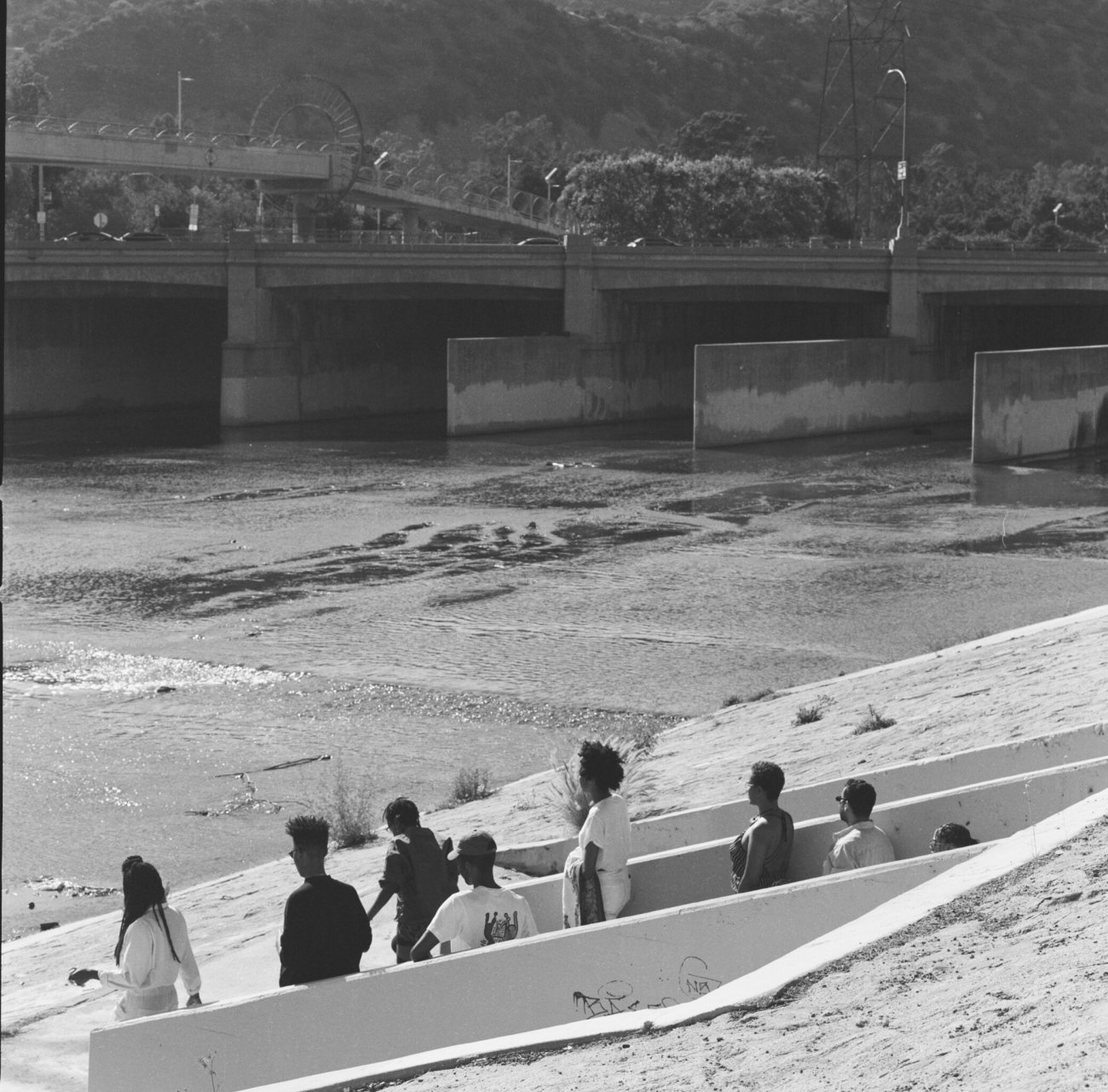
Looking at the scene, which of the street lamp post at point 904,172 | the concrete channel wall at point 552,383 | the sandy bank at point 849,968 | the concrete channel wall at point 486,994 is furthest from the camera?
the street lamp post at point 904,172

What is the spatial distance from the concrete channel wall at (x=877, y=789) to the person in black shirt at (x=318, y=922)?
337 centimetres

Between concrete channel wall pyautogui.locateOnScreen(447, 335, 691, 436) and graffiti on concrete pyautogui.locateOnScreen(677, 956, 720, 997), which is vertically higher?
concrete channel wall pyautogui.locateOnScreen(447, 335, 691, 436)

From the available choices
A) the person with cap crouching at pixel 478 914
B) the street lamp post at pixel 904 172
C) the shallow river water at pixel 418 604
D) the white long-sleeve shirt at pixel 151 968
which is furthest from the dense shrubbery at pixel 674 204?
the white long-sleeve shirt at pixel 151 968

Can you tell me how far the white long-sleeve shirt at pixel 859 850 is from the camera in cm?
854

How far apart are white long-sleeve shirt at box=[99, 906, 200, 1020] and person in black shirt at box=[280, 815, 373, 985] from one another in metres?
0.44

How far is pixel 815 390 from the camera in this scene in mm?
57188

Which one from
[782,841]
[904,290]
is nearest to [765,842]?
[782,841]

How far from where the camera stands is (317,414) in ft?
212

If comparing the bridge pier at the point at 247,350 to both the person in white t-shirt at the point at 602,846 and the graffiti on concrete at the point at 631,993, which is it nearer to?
the person in white t-shirt at the point at 602,846

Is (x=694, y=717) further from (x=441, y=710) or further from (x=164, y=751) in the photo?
(x=164, y=751)

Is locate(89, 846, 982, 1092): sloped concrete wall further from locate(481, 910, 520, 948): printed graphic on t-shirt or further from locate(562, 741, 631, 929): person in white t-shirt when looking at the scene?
locate(562, 741, 631, 929): person in white t-shirt

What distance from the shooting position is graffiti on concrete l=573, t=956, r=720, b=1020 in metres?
7.62

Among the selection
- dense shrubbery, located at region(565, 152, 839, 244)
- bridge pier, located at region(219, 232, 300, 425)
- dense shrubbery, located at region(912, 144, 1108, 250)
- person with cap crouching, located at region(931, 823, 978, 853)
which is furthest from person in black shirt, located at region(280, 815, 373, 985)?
dense shrubbery, located at region(912, 144, 1108, 250)

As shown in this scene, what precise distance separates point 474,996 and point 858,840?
218 centimetres
